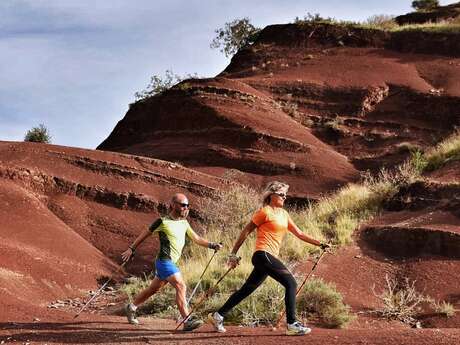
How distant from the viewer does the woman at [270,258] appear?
8.09 meters

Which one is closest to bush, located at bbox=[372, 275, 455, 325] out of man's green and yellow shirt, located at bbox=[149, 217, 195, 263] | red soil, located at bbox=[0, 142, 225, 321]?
man's green and yellow shirt, located at bbox=[149, 217, 195, 263]

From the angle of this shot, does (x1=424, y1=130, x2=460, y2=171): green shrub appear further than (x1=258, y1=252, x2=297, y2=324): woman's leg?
Yes

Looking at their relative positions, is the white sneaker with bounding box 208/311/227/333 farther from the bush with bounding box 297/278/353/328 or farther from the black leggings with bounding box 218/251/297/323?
the bush with bounding box 297/278/353/328

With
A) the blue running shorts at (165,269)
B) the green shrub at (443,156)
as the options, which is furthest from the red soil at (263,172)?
the green shrub at (443,156)

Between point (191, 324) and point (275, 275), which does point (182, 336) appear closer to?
point (191, 324)

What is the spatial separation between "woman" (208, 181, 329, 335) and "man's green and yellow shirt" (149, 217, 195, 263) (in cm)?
87

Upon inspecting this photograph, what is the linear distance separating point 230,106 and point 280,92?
3.75m

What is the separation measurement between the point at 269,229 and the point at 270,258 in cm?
37

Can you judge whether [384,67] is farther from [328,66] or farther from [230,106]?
[230,106]

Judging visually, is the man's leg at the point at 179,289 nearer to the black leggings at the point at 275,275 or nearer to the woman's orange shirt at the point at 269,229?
the black leggings at the point at 275,275

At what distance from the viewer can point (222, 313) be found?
854 centimetres

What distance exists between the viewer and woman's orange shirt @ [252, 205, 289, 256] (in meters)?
8.29

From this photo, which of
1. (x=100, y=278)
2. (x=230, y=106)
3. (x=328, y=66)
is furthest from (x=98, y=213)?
(x=328, y=66)

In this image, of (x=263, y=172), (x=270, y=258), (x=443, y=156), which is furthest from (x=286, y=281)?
(x=263, y=172)
